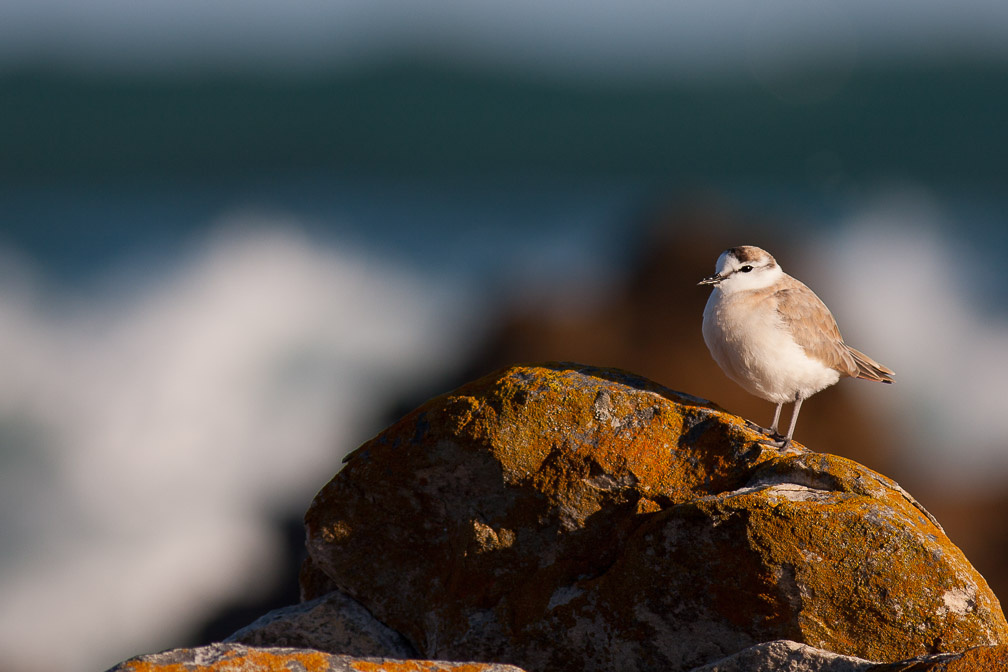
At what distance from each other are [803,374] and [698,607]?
130 inches

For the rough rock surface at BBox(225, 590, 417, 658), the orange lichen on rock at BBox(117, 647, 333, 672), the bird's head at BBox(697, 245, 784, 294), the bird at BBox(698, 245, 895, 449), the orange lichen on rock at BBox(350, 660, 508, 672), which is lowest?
the rough rock surface at BBox(225, 590, 417, 658)

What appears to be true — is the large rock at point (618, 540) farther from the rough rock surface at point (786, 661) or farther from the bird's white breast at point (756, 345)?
the bird's white breast at point (756, 345)

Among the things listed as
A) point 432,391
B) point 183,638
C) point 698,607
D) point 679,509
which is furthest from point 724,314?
point 183,638

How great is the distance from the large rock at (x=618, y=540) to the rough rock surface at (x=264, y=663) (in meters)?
1.87

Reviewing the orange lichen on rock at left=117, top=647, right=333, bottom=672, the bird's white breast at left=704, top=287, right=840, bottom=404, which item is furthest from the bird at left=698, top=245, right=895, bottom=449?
the orange lichen on rock at left=117, top=647, right=333, bottom=672

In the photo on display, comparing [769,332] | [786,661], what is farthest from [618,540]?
[769,332]

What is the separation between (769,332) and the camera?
8945mm

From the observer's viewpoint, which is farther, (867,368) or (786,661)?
(867,368)

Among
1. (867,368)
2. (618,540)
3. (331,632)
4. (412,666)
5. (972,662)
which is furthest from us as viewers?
(867,368)

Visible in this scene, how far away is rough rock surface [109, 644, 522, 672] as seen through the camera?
210 inches

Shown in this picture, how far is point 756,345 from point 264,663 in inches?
219

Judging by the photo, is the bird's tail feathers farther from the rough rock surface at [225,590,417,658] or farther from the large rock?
the rough rock surface at [225,590,417,658]

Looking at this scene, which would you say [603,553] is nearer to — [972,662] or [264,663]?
[264,663]

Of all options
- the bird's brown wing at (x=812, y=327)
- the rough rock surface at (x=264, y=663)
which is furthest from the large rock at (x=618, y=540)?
the rough rock surface at (x=264, y=663)
